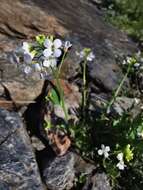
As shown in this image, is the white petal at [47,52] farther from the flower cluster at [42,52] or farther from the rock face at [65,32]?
the rock face at [65,32]

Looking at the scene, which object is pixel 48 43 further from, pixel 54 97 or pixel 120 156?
pixel 120 156

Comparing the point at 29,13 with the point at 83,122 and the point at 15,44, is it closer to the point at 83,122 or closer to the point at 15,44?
the point at 15,44

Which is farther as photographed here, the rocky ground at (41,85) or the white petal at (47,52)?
the rocky ground at (41,85)

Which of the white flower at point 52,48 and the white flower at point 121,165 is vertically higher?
the white flower at point 52,48

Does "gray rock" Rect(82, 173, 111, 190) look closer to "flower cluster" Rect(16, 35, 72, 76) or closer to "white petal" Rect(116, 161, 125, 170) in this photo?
"white petal" Rect(116, 161, 125, 170)

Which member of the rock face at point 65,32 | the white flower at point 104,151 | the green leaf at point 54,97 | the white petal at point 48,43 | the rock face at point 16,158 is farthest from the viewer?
the rock face at point 65,32

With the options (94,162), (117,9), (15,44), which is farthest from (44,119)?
(117,9)

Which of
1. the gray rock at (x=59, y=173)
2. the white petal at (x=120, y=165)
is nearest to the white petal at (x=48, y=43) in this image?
the gray rock at (x=59, y=173)
